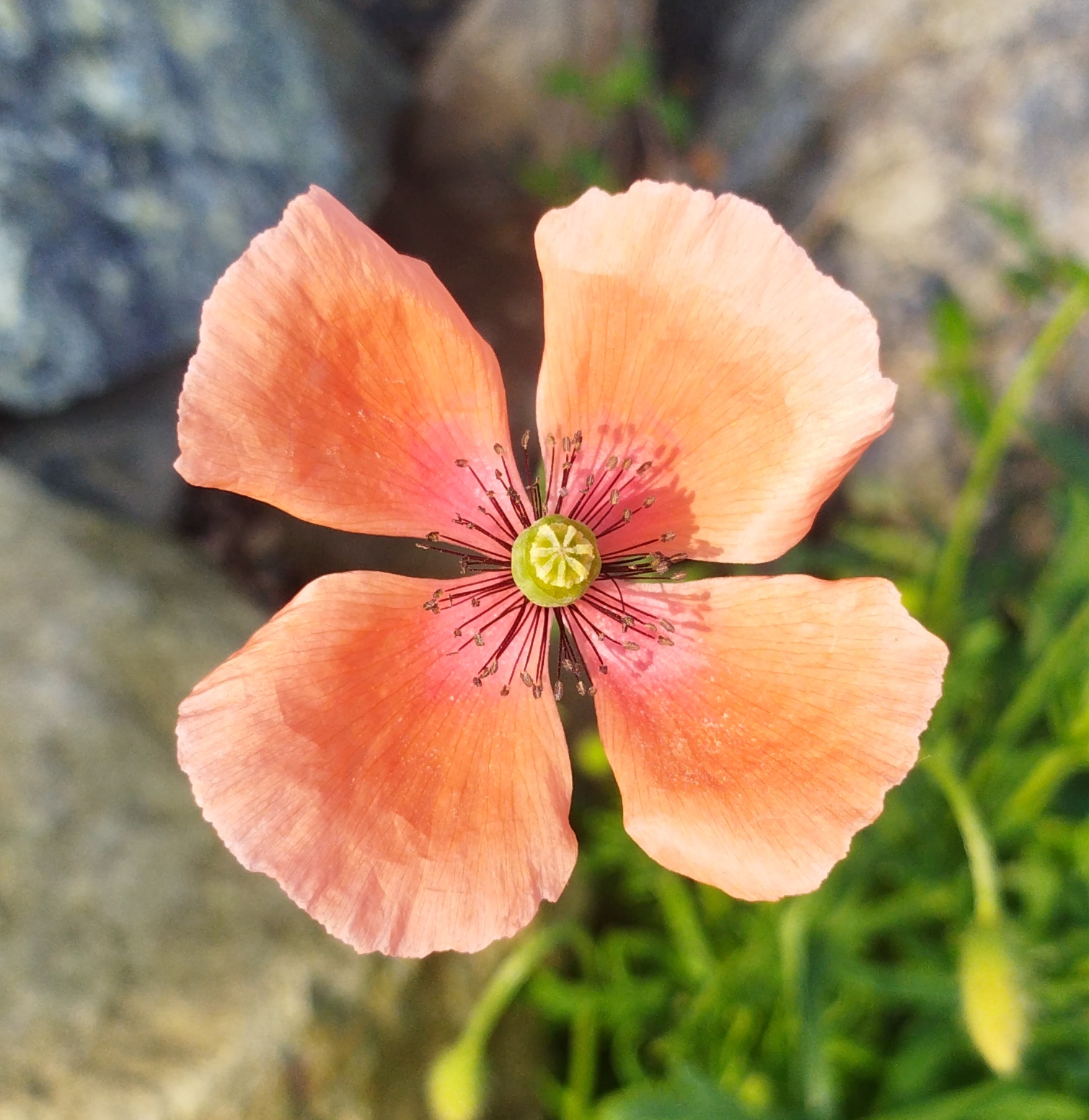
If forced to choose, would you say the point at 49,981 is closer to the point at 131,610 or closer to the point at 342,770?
the point at 131,610

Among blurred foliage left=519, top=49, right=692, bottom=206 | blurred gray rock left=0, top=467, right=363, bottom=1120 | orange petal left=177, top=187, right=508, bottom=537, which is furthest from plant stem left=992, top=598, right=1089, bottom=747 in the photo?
blurred foliage left=519, top=49, right=692, bottom=206

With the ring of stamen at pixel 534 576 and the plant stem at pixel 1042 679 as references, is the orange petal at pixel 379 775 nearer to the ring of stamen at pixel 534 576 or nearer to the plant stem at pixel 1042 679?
the ring of stamen at pixel 534 576

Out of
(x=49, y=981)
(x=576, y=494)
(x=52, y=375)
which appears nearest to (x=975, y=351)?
(x=576, y=494)

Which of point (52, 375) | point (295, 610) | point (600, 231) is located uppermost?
point (600, 231)

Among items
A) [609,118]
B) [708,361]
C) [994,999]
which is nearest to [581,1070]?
[994,999]

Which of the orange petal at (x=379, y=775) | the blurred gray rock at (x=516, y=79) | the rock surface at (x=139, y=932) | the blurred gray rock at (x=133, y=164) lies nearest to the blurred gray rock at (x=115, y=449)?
the blurred gray rock at (x=133, y=164)

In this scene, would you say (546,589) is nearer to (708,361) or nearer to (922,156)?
(708,361)
